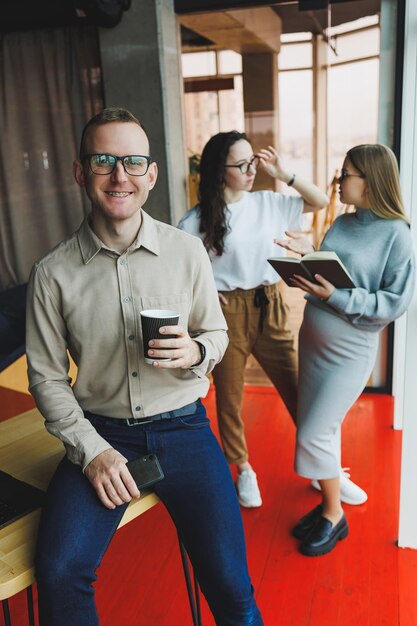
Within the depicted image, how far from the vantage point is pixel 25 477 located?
163 cm

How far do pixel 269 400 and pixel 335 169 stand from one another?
5.05 feet

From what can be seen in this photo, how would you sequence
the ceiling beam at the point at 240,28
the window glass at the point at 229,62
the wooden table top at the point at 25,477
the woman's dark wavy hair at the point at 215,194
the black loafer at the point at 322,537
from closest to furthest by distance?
1. the wooden table top at the point at 25,477
2. the black loafer at the point at 322,537
3. the woman's dark wavy hair at the point at 215,194
4. the ceiling beam at the point at 240,28
5. the window glass at the point at 229,62

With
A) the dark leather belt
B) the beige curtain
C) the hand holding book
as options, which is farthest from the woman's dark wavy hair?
the beige curtain

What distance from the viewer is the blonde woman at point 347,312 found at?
2029 mm

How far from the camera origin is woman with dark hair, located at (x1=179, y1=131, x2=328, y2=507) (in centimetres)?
255

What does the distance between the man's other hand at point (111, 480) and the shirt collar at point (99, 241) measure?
0.55 metres

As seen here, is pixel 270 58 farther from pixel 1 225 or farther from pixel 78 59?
pixel 1 225

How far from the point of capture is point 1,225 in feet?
14.4

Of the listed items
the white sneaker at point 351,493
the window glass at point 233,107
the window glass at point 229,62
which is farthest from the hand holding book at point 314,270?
the window glass at point 229,62

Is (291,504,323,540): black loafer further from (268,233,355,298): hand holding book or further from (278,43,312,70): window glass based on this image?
(278,43,312,70): window glass

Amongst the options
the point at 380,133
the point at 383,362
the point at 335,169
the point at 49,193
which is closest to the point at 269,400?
the point at 383,362

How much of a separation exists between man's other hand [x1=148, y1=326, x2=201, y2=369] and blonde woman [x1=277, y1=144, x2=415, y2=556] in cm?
76

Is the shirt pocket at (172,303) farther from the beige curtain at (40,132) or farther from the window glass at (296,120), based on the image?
the beige curtain at (40,132)

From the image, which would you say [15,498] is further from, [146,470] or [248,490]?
[248,490]
